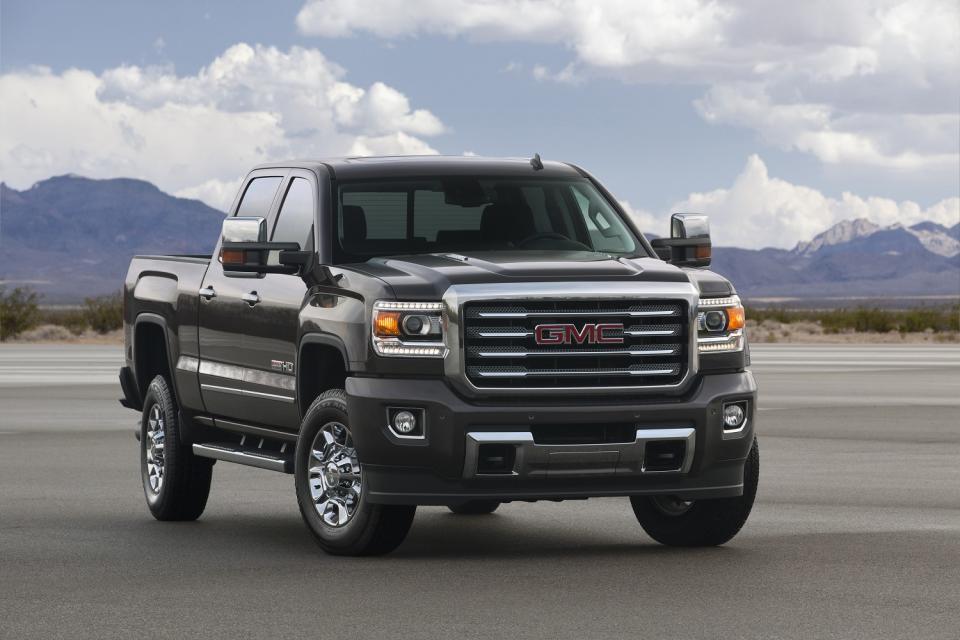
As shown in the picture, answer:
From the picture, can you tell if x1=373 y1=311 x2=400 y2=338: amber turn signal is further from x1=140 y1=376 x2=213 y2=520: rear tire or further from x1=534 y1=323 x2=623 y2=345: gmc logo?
x1=140 y1=376 x2=213 y2=520: rear tire

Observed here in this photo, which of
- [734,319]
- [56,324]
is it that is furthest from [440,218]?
[56,324]

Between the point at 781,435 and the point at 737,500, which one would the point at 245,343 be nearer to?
the point at 737,500

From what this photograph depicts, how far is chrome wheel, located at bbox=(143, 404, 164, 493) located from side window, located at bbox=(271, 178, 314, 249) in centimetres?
184

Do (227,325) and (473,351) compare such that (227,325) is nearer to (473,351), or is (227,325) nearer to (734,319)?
(473,351)

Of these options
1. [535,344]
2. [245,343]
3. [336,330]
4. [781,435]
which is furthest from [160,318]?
[781,435]

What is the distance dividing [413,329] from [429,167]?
2.06 meters

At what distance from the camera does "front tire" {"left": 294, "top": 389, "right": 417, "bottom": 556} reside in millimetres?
10352

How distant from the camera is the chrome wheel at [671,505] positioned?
1133cm

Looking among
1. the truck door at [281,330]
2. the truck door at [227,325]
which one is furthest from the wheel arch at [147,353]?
the truck door at [281,330]

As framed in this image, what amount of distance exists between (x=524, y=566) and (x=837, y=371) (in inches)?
1080

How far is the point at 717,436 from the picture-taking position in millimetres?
10344

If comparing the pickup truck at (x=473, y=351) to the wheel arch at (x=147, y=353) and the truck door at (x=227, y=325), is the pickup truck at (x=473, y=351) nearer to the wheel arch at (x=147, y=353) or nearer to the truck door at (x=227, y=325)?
the truck door at (x=227, y=325)

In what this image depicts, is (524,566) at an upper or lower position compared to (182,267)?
lower

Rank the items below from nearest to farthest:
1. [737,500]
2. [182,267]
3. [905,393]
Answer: [737,500] → [182,267] → [905,393]
